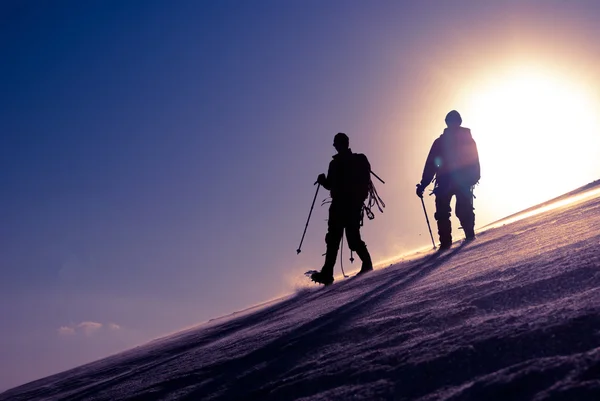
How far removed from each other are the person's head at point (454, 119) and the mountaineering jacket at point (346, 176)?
1421 mm

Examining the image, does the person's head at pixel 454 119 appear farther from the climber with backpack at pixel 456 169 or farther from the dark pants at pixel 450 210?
the dark pants at pixel 450 210

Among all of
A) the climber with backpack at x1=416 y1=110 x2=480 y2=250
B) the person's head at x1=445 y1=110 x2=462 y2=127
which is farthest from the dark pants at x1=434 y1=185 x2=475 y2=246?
the person's head at x1=445 y1=110 x2=462 y2=127

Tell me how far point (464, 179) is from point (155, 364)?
213 inches

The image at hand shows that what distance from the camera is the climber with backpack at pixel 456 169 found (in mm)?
8234

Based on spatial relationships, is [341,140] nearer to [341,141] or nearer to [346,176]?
[341,141]

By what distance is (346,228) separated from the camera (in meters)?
8.13

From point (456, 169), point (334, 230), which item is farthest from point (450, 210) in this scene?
point (334, 230)

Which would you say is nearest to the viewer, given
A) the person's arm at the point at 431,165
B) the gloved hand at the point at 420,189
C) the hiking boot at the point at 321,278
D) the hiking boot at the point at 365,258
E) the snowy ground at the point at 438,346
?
the snowy ground at the point at 438,346

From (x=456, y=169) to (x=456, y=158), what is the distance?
6.3 inches

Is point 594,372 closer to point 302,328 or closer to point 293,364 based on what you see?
point 293,364


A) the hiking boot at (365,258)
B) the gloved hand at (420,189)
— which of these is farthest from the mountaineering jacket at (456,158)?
the hiking boot at (365,258)

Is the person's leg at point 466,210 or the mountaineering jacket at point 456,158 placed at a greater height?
the mountaineering jacket at point 456,158

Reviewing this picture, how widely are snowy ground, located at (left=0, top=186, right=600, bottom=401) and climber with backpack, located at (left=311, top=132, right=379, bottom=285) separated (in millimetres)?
3705

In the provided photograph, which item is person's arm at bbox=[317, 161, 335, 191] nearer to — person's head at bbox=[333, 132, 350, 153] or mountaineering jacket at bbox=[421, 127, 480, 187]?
person's head at bbox=[333, 132, 350, 153]
